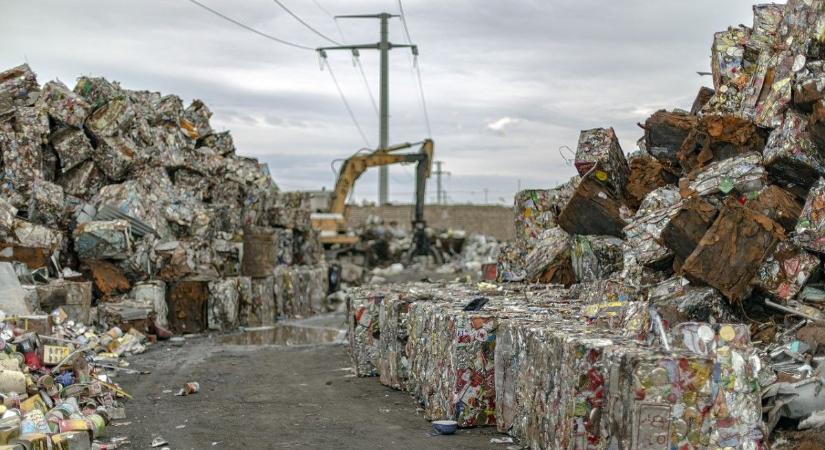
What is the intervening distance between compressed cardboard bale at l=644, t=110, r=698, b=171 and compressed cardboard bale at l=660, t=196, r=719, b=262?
6.15ft

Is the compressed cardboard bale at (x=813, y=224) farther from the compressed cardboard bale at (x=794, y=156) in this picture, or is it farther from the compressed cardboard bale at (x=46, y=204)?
the compressed cardboard bale at (x=46, y=204)

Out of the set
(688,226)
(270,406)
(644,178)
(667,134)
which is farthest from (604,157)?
(270,406)

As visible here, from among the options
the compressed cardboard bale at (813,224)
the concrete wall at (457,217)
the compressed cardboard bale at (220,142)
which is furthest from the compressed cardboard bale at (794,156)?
→ the concrete wall at (457,217)

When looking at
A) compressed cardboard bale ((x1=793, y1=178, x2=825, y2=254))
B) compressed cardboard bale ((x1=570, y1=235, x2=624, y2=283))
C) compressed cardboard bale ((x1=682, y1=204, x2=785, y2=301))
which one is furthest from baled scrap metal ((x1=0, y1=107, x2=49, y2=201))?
compressed cardboard bale ((x1=793, y1=178, x2=825, y2=254))

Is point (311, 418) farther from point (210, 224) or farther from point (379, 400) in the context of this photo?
point (210, 224)

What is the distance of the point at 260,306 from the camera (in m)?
15.5

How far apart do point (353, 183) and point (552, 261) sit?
16.8 m

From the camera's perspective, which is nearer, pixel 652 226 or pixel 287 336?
pixel 652 226

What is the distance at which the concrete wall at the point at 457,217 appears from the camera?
118 feet

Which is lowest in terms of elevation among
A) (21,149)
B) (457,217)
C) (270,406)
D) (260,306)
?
(270,406)

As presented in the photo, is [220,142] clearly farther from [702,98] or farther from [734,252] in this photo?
[734,252]

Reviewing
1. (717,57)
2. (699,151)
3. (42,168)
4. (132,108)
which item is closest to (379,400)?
(699,151)

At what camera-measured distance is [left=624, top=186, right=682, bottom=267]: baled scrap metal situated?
6695 millimetres

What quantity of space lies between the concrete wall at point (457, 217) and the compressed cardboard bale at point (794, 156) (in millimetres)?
28143
